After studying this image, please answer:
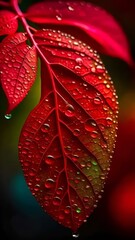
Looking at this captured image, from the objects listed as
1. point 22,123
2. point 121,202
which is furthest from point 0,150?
point 121,202

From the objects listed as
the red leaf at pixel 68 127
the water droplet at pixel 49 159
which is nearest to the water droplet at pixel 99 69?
the red leaf at pixel 68 127

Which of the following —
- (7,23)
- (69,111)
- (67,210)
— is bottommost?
(67,210)

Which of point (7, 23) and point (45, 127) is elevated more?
point (7, 23)

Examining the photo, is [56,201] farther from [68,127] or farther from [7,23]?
[7,23]

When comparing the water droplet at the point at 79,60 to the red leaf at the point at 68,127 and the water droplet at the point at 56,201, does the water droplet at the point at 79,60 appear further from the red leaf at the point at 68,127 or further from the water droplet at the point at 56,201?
the water droplet at the point at 56,201

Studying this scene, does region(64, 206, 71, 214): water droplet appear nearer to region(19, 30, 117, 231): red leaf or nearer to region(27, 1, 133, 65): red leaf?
region(19, 30, 117, 231): red leaf

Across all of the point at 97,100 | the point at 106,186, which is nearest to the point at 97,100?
the point at 97,100
